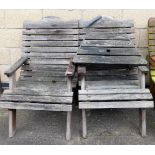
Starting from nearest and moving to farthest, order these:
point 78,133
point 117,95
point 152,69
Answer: point 117,95 < point 78,133 < point 152,69

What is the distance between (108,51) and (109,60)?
0.23 m

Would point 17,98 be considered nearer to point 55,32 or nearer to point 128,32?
point 55,32

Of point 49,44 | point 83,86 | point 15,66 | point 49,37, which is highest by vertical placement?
point 49,37

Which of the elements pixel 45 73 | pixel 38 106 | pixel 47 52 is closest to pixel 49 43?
pixel 47 52

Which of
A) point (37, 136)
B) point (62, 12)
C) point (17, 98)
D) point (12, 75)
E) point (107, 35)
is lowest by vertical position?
point (37, 136)

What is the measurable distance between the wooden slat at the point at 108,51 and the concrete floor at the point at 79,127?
95 centimetres

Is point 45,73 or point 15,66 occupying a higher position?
point 15,66

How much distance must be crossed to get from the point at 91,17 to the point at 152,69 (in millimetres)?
1252

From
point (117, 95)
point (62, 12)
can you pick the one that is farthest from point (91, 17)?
point (117, 95)

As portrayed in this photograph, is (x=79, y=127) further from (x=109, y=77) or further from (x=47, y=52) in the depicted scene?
(x=47, y=52)

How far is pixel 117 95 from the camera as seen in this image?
374 cm

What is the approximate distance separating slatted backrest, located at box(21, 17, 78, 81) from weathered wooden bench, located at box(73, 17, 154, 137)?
0.23 metres

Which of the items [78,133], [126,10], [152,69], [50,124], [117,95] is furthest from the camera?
[126,10]

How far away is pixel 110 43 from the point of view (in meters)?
4.35
